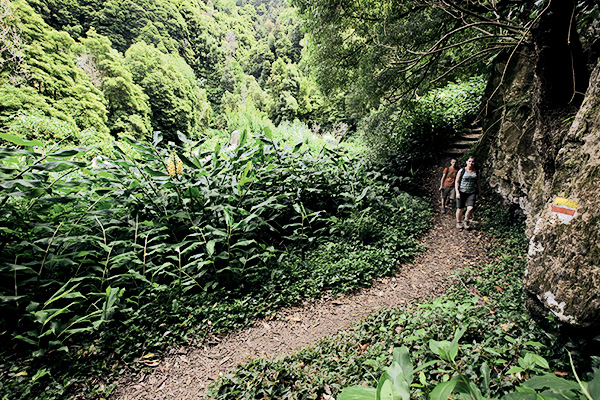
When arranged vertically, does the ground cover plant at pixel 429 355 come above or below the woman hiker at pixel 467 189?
below

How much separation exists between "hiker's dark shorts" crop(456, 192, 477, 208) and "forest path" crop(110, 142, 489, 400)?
0.80m

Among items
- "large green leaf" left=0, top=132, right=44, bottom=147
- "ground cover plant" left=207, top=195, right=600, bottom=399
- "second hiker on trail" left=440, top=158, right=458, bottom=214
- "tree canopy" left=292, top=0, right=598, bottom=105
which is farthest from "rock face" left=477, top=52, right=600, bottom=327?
"large green leaf" left=0, top=132, right=44, bottom=147

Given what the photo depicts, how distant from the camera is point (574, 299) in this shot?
5.82 feet

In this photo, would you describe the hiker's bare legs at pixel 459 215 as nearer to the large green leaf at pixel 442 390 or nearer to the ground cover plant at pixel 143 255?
the ground cover plant at pixel 143 255

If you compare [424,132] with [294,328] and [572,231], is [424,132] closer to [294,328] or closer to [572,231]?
[572,231]

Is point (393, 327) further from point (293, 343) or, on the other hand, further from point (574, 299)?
point (574, 299)

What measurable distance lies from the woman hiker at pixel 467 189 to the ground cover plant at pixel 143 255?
4.51 ft

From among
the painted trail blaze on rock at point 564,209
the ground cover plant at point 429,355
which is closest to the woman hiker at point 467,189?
the ground cover plant at point 429,355

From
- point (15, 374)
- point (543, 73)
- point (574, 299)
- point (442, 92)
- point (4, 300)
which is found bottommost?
point (15, 374)

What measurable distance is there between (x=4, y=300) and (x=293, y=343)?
8.30ft

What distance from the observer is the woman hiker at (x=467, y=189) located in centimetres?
498

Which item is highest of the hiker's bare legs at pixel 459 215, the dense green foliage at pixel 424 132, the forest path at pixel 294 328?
the dense green foliage at pixel 424 132

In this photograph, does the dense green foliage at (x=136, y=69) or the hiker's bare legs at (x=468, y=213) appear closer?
the hiker's bare legs at (x=468, y=213)

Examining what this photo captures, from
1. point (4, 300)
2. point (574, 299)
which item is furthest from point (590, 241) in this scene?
point (4, 300)
